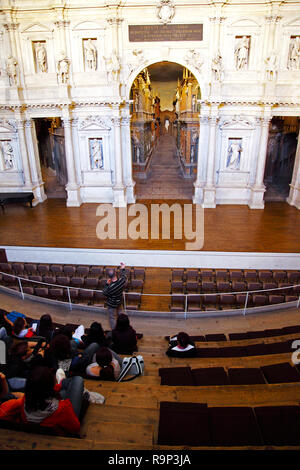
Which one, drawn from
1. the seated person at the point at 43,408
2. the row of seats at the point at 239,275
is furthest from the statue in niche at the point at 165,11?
the seated person at the point at 43,408

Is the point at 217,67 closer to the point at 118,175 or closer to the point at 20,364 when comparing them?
the point at 118,175

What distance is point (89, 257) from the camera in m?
12.6

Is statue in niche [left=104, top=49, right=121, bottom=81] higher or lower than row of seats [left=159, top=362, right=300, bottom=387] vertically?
higher

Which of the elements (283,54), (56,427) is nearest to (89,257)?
(56,427)

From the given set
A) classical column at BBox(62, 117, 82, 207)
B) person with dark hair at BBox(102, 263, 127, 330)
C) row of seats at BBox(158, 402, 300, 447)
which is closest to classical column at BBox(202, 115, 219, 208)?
classical column at BBox(62, 117, 82, 207)

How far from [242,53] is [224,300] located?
42.9ft

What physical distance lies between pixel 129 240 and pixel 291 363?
30.0 ft

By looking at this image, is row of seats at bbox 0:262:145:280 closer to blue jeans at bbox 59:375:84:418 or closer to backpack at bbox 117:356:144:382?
backpack at bbox 117:356:144:382

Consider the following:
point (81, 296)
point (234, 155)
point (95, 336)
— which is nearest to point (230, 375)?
point (95, 336)

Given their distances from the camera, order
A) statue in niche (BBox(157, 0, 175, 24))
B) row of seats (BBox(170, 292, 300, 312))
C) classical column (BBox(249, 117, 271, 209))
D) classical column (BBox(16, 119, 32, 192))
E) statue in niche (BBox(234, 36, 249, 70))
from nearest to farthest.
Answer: row of seats (BBox(170, 292, 300, 312))
statue in niche (BBox(157, 0, 175, 24))
statue in niche (BBox(234, 36, 249, 70))
classical column (BBox(249, 117, 271, 209))
classical column (BBox(16, 119, 32, 192))

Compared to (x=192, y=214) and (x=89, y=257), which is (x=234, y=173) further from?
(x=89, y=257)

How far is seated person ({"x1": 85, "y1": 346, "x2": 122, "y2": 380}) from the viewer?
439cm

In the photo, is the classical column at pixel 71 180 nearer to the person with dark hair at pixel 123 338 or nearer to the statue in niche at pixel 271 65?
the statue in niche at pixel 271 65

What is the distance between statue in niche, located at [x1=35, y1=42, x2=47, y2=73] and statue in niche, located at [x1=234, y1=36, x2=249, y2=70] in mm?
10083
